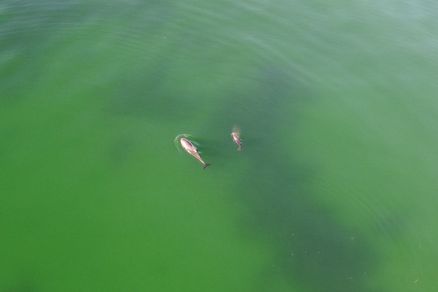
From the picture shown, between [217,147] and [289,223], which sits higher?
[217,147]

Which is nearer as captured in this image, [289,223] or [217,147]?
[289,223]

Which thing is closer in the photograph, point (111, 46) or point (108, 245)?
point (108, 245)

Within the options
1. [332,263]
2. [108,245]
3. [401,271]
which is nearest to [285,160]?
[332,263]

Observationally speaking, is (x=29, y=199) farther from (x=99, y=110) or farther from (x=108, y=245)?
(x=99, y=110)

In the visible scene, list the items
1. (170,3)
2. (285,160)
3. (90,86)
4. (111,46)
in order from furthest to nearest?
(170,3) < (111,46) < (90,86) < (285,160)
